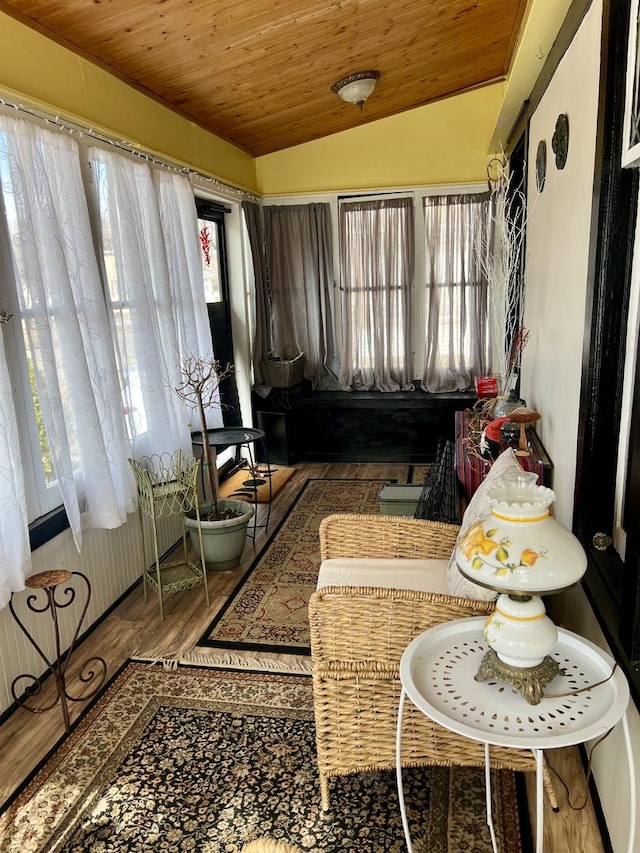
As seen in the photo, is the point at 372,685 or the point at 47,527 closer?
the point at 372,685

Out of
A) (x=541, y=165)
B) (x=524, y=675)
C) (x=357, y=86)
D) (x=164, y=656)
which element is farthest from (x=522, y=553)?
(x=357, y=86)

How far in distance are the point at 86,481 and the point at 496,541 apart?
194cm

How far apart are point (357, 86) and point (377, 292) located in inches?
67.3

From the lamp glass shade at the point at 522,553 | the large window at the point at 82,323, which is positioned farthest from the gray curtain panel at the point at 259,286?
the lamp glass shade at the point at 522,553

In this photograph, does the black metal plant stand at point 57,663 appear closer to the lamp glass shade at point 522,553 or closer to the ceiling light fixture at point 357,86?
the lamp glass shade at point 522,553

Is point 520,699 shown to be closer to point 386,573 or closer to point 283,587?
point 386,573

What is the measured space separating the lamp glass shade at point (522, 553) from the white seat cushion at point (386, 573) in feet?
2.61

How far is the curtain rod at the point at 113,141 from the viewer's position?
2.34 m

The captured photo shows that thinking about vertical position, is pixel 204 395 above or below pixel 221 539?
above

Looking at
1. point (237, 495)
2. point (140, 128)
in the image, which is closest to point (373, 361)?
point (237, 495)

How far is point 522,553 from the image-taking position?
126 centimetres

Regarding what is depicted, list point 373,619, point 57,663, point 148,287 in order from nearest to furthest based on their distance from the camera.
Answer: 1. point 373,619
2. point 57,663
3. point 148,287

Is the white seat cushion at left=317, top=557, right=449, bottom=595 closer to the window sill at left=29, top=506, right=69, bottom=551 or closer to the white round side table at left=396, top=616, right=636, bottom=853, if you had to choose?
the white round side table at left=396, top=616, right=636, bottom=853

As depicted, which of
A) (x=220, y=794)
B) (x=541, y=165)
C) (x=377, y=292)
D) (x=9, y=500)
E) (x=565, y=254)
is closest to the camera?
(x=220, y=794)
